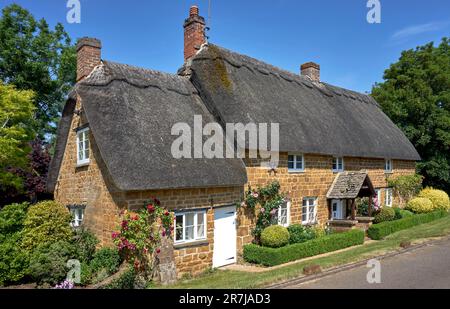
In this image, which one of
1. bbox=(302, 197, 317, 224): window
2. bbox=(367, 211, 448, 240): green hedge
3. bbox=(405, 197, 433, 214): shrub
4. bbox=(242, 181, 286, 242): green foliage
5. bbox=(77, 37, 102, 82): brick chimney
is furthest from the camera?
bbox=(405, 197, 433, 214): shrub

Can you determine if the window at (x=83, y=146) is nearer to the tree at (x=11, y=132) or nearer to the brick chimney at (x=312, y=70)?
the tree at (x=11, y=132)

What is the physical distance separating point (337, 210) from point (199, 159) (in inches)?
381

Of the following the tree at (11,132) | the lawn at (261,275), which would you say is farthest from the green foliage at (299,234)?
the tree at (11,132)

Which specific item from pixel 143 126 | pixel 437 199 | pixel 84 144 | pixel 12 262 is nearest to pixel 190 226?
pixel 143 126

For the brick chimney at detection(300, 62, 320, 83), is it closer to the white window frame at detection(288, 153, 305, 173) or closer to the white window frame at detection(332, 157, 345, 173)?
the white window frame at detection(332, 157, 345, 173)

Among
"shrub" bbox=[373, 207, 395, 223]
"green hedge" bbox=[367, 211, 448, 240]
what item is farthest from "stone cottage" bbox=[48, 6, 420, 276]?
"shrub" bbox=[373, 207, 395, 223]

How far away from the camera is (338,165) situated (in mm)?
19031

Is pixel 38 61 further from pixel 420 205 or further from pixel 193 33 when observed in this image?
pixel 420 205

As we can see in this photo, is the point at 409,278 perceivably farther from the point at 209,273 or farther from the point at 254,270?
the point at 209,273

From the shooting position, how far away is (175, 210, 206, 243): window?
1202 cm

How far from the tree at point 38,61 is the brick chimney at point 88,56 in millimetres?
18601

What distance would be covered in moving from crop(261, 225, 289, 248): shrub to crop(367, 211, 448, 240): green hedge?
6.10 m

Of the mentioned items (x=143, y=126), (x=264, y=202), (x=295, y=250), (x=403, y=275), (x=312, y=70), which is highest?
(x=312, y=70)

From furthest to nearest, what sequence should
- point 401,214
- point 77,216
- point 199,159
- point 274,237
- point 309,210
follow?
point 401,214 → point 309,210 → point 77,216 → point 274,237 → point 199,159
